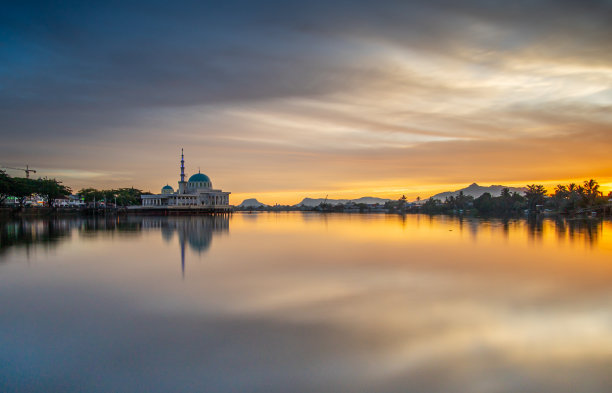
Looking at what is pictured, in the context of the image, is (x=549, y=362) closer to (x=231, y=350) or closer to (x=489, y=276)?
(x=231, y=350)

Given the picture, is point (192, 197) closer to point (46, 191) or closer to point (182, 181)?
point (182, 181)

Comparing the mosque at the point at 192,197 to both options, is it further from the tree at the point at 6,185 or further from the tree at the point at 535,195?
the tree at the point at 535,195

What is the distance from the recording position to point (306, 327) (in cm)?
881

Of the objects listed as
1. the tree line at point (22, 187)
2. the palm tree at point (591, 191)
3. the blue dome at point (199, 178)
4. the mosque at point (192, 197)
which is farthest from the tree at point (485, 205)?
the tree line at point (22, 187)

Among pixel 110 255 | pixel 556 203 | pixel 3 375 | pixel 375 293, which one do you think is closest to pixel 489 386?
pixel 375 293

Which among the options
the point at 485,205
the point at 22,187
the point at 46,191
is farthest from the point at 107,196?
the point at 485,205

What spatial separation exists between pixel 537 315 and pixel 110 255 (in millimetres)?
19721

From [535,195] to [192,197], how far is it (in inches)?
3013

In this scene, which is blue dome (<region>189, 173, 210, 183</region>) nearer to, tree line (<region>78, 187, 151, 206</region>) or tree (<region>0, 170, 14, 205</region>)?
tree line (<region>78, 187, 151, 206</region>)

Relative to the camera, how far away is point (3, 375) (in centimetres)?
644

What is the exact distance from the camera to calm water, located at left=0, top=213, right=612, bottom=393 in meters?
6.35

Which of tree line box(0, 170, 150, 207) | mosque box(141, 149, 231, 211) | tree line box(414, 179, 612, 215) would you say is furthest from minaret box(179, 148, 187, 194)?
tree line box(414, 179, 612, 215)

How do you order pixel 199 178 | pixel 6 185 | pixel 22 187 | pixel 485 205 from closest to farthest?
pixel 6 185, pixel 22 187, pixel 485 205, pixel 199 178

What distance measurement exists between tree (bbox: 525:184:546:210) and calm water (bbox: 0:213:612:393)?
254 feet
